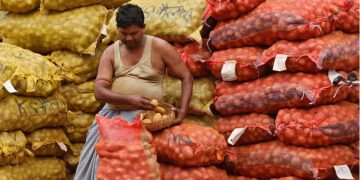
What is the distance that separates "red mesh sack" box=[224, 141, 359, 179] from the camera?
4281 millimetres

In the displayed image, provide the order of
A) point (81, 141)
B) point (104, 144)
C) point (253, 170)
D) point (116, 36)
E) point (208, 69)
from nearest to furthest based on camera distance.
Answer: point (104, 144), point (253, 170), point (208, 69), point (116, 36), point (81, 141)

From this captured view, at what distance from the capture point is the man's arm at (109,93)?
178 inches

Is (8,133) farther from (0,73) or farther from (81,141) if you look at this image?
(81,141)

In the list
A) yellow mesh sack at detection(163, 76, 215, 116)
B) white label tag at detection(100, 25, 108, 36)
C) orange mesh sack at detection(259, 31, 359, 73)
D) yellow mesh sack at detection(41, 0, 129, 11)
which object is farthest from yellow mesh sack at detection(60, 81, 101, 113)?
orange mesh sack at detection(259, 31, 359, 73)

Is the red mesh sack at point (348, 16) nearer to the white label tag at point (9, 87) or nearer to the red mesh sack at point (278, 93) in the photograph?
the red mesh sack at point (278, 93)

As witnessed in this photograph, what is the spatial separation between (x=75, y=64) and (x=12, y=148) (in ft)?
3.49

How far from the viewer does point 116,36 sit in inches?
215

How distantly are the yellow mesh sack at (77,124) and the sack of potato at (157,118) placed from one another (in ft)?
4.70

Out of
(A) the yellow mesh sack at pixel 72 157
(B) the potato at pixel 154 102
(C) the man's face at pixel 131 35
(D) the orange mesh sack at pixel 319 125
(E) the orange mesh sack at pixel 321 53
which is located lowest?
(A) the yellow mesh sack at pixel 72 157

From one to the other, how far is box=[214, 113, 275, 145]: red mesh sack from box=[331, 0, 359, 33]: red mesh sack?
820 millimetres

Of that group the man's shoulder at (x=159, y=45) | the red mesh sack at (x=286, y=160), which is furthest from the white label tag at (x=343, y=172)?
the man's shoulder at (x=159, y=45)

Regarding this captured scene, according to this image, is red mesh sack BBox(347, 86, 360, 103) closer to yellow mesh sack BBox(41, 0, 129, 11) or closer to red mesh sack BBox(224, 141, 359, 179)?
red mesh sack BBox(224, 141, 359, 179)

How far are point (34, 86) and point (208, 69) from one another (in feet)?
4.67

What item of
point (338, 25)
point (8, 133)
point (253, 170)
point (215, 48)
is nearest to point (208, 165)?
point (253, 170)
